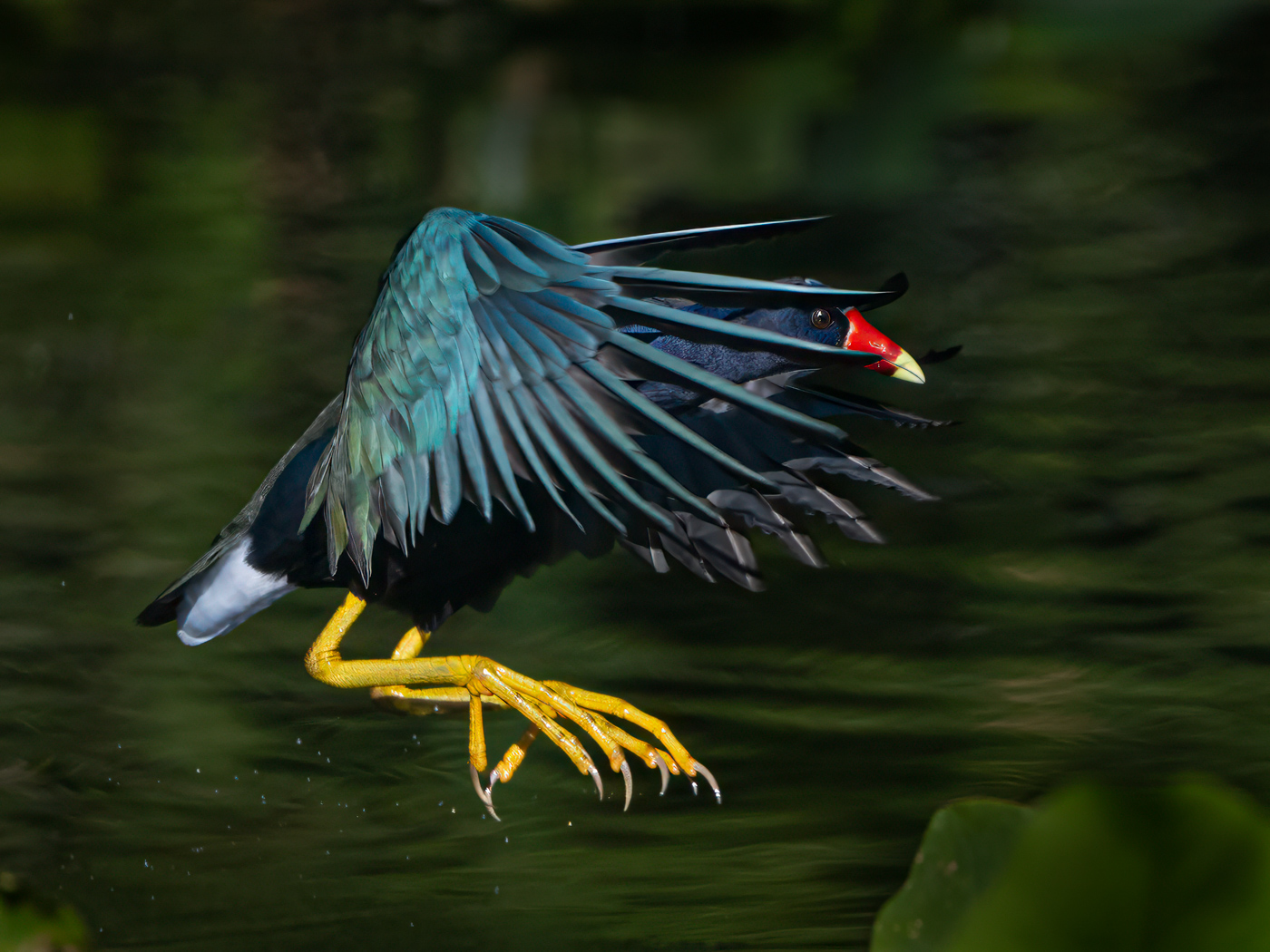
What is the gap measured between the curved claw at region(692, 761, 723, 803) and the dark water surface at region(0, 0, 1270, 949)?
25mm

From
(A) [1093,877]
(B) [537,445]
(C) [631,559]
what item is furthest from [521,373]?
(C) [631,559]

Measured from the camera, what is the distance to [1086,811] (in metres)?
0.83

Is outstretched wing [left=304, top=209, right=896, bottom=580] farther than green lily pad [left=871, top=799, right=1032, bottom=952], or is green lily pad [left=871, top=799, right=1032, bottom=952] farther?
outstretched wing [left=304, top=209, right=896, bottom=580]

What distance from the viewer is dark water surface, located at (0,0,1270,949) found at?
174 centimetres

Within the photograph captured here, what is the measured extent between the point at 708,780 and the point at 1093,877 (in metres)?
0.99

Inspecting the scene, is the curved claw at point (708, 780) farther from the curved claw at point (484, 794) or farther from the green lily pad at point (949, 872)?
the green lily pad at point (949, 872)

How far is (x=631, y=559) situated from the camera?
2643 mm

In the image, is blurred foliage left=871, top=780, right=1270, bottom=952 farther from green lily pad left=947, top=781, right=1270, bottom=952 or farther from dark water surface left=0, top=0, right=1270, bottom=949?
dark water surface left=0, top=0, right=1270, bottom=949

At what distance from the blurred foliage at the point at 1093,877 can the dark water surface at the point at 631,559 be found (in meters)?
0.67

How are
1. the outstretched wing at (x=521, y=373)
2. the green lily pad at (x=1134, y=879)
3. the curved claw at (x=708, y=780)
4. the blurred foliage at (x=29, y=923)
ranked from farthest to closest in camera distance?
the curved claw at (x=708, y=780) < the outstretched wing at (x=521, y=373) < the blurred foliage at (x=29, y=923) < the green lily pad at (x=1134, y=879)

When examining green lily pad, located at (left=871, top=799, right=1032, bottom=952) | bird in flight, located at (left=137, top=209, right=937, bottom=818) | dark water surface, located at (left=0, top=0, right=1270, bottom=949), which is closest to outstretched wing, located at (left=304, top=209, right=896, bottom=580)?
bird in flight, located at (left=137, top=209, right=937, bottom=818)

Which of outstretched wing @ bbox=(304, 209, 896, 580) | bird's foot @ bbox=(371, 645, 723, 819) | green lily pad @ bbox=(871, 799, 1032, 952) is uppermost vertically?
outstretched wing @ bbox=(304, 209, 896, 580)

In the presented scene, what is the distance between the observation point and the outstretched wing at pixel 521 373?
1.47 meters

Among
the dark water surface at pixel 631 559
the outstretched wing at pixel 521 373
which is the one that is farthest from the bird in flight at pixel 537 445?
the dark water surface at pixel 631 559
